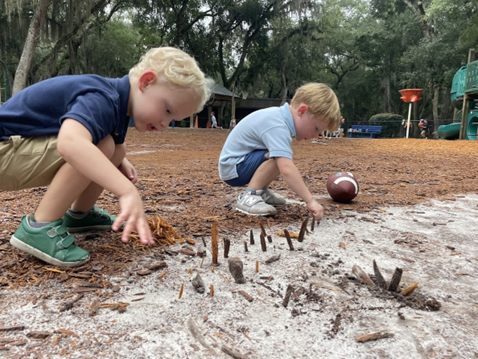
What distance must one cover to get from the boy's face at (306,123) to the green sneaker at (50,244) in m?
1.98

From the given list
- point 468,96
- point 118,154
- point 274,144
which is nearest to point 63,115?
point 118,154

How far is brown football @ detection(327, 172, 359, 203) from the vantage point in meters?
3.80

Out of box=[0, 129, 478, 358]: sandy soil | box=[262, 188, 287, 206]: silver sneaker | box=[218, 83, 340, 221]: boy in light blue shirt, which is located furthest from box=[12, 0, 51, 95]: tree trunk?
box=[262, 188, 287, 206]: silver sneaker

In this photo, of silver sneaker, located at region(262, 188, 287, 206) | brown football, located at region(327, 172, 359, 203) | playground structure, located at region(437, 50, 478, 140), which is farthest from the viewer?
playground structure, located at region(437, 50, 478, 140)

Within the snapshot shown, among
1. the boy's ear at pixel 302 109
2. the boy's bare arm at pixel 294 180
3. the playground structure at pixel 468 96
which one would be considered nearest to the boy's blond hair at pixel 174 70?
the boy's bare arm at pixel 294 180

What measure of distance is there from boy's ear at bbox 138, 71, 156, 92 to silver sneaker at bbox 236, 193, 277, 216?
1572 mm

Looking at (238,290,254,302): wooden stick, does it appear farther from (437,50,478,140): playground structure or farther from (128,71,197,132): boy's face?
(437,50,478,140): playground structure

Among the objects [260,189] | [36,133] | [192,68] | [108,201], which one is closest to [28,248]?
[36,133]

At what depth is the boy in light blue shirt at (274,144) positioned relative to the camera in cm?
291

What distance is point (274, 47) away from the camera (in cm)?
2795

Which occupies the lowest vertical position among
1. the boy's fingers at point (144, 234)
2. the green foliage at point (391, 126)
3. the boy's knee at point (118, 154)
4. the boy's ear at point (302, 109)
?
the green foliage at point (391, 126)

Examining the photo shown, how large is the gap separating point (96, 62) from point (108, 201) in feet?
82.1

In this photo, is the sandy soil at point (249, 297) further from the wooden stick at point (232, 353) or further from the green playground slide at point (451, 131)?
the green playground slide at point (451, 131)

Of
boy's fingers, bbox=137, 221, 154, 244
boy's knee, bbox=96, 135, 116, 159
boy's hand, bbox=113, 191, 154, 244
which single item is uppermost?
boy's knee, bbox=96, 135, 116, 159
